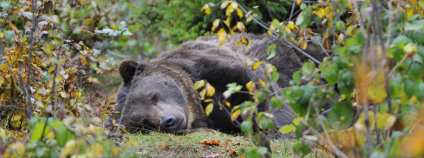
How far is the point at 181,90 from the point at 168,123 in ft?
2.56

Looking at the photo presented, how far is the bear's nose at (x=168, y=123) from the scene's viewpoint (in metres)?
4.00

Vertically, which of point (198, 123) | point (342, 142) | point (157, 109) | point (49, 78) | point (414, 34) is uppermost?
point (414, 34)

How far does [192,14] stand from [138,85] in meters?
2.40

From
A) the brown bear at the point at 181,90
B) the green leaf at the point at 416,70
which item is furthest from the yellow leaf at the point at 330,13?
the brown bear at the point at 181,90

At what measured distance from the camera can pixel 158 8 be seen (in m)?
7.52

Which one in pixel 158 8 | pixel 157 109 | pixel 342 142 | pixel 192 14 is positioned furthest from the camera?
pixel 158 8

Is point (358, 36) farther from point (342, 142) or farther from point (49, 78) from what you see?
point (49, 78)

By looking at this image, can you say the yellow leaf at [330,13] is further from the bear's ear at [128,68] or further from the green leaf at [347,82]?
the bear's ear at [128,68]

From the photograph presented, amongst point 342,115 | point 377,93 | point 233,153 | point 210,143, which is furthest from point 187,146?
point 377,93

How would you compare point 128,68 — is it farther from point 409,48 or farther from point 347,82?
point 409,48

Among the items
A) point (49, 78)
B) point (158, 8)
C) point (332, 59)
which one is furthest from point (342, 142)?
point (158, 8)

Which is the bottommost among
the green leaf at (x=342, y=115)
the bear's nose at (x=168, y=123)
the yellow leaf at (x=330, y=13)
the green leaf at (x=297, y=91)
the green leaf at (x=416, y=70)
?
the bear's nose at (x=168, y=123)


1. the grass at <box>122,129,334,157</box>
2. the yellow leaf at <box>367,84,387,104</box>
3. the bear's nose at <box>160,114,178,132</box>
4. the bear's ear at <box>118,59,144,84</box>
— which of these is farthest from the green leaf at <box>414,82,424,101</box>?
the bear's ear at <box>118,59,144,84</box>

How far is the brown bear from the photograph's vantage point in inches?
172
